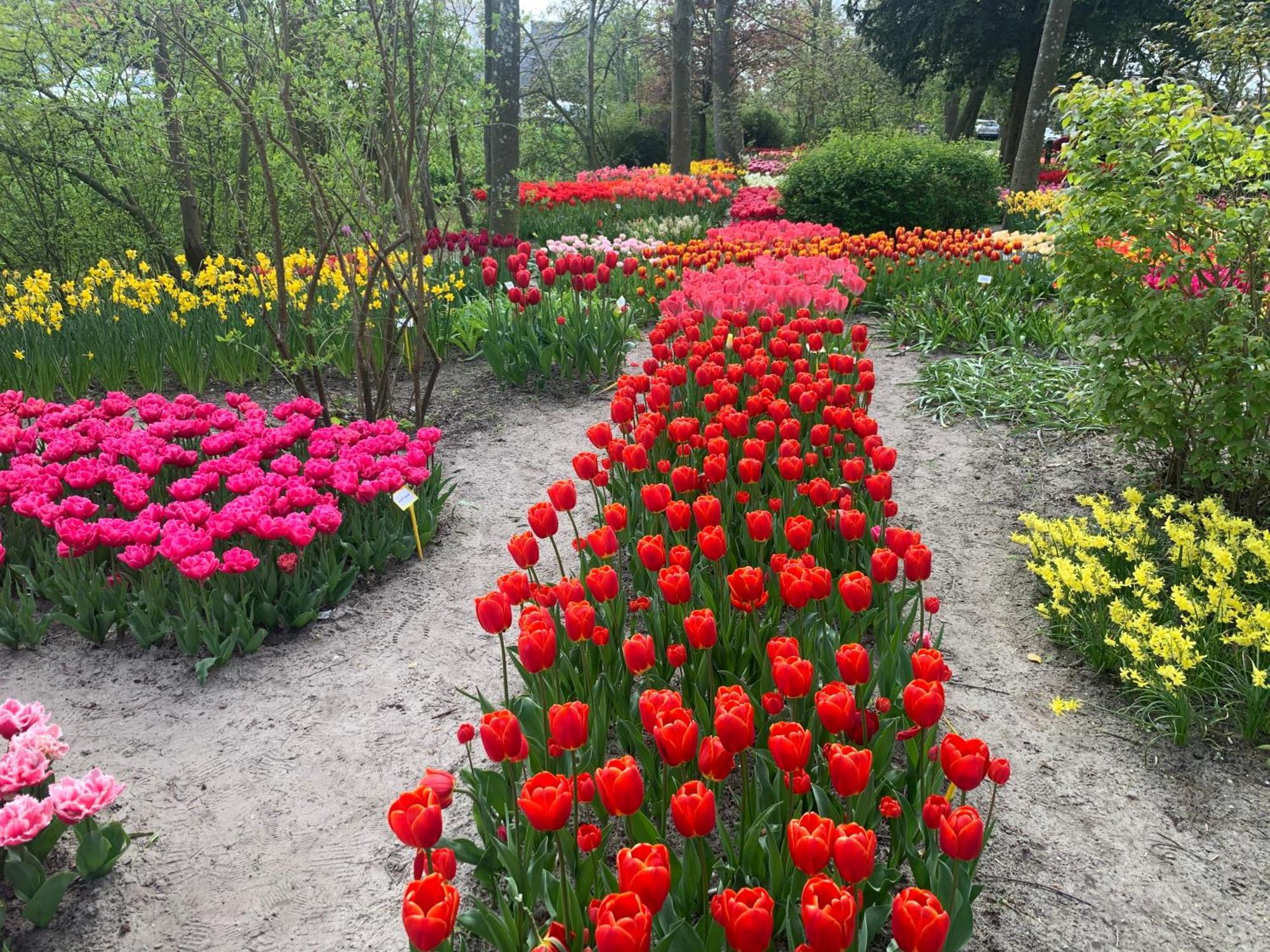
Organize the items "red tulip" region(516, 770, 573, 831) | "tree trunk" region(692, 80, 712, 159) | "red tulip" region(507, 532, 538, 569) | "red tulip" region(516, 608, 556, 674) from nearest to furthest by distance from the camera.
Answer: "red tulip" region(516, 770, 573, 831) → "red tulip" region(516, 608, 556, 674) → "red tulip" region(507, 532, 538, 569) → "tree trunk" region(692, 80, 712, 159)

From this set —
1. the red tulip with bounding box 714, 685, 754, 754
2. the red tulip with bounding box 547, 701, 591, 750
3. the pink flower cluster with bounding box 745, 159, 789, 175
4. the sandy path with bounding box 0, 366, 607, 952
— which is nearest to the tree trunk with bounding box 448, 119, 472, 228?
the sandy path with bounding box 0, 366, 607, 952

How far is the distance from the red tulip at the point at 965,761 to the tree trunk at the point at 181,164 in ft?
18.4

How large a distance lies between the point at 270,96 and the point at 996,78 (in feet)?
71.5

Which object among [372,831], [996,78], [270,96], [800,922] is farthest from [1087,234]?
[996,78]

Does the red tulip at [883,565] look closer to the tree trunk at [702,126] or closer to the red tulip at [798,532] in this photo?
the red tulip at [798,532]

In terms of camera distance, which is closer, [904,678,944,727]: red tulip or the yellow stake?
[904,678,944,727]: red tulip

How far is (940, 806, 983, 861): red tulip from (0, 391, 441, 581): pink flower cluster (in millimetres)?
2510

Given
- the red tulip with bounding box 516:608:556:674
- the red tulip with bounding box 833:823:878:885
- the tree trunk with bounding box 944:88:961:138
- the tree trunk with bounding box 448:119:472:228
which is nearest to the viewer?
the red tulip with bounding box 833:823:878:885

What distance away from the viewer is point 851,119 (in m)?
23.6

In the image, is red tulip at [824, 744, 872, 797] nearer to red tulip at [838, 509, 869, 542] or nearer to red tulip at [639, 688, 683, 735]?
red tulip at [639, 688, 683, 735]

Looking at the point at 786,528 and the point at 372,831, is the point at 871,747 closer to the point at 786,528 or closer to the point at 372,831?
the point at 786,528

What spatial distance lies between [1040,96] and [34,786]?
48.7 ft

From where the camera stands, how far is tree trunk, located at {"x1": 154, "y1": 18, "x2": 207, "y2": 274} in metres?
6.46

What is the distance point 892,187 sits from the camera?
11.9 metres
